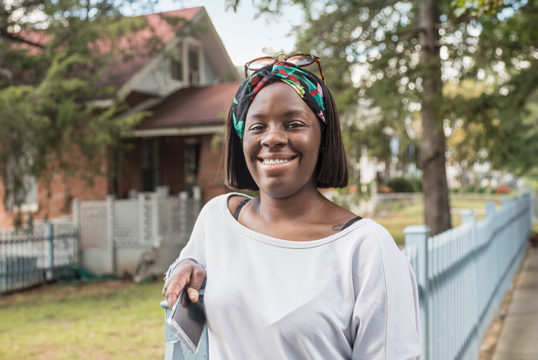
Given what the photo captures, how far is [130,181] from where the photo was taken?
14789 mm

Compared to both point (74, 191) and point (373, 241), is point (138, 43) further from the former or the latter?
point (373, 241)

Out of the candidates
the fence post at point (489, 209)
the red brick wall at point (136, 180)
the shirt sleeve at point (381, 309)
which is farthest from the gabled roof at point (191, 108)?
the shirt sleeve at point (381, 309)

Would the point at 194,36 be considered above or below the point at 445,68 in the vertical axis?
above

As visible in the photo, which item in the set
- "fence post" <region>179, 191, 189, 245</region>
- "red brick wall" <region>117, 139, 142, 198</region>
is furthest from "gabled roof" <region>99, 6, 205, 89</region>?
"fence post" <region>179, 191, 189, 245</region>

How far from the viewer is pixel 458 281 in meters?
4.35

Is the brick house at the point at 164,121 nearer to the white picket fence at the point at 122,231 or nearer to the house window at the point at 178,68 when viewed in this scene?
the house window at the point at 178,68

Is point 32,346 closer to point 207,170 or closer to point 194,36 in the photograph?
point 207,170

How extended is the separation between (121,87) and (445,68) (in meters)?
7.59

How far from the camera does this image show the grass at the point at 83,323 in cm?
678

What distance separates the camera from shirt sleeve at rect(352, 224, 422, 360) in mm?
1391

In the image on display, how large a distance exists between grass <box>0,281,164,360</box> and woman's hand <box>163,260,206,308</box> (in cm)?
509

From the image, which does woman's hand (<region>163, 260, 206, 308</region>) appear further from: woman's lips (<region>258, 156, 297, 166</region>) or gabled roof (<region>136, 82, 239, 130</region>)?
gabled roof (<region>136, 82, 239, 130</region>)

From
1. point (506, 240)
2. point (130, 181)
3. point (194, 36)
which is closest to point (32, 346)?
point (506, 240)

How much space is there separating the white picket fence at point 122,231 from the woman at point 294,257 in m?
11.0
